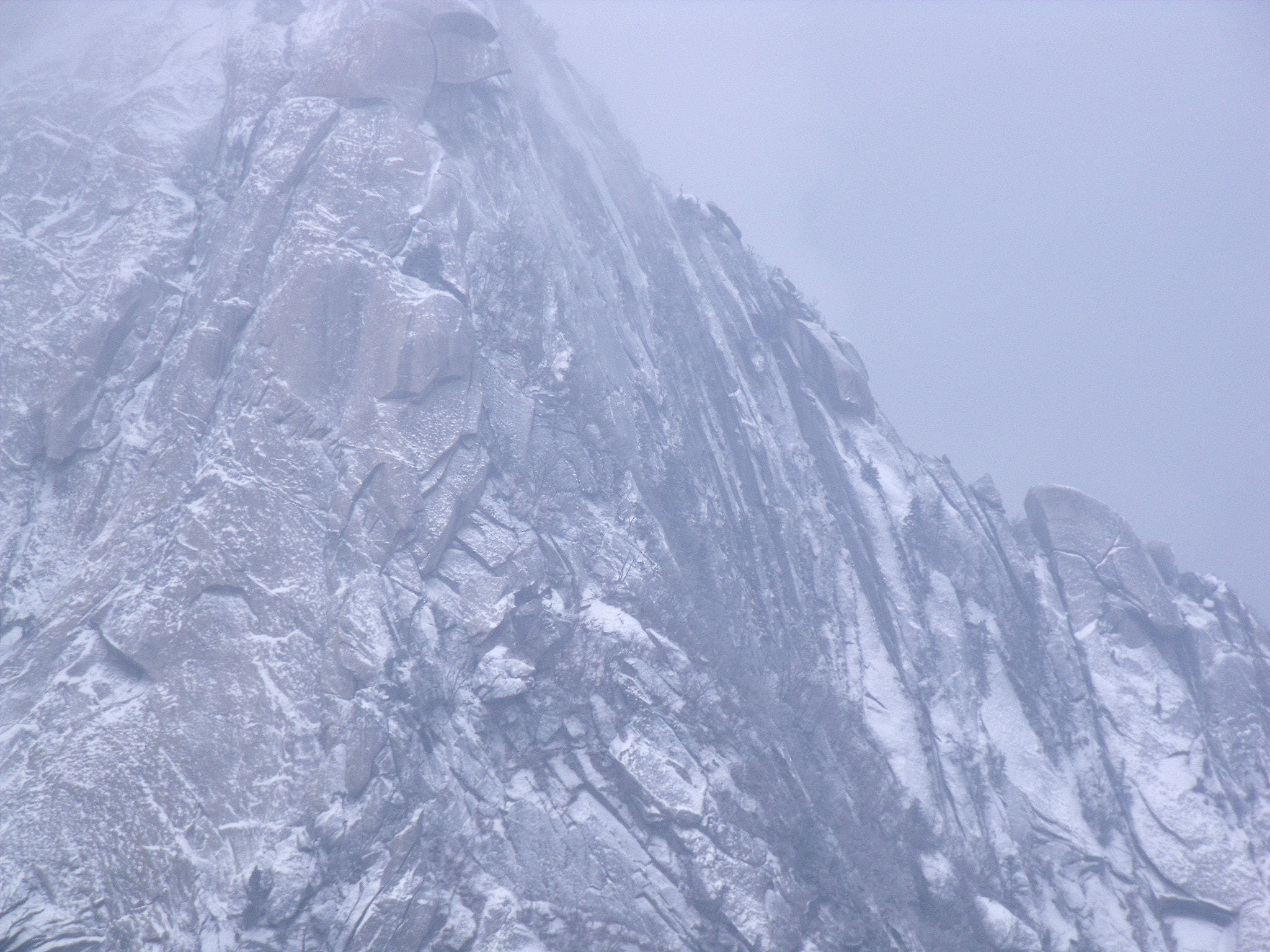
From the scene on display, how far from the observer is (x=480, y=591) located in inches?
931

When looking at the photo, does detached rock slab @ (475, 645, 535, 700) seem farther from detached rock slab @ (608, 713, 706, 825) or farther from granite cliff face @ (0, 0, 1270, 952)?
detached rock slab @ (608, 713, 706, 825)

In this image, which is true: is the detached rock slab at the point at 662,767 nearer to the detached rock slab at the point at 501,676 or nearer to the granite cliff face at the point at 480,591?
the granite cliff face at the point at 480,591

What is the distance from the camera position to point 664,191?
40156 mm

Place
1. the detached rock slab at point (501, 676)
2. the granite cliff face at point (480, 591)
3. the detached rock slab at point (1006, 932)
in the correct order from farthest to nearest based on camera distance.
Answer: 1. the detached rock slab at point (1006, 932)
2. the detached rock slab at point (501, 676)
3. the granite cliff face at point (480, 591)

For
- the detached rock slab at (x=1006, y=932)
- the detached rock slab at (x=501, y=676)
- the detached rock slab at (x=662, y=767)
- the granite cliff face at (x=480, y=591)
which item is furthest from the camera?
the detached rock slab at (x=1006, y=932)

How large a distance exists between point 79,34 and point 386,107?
14774 mm

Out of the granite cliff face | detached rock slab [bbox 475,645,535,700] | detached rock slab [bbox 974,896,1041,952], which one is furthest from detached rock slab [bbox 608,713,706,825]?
detached rock slab [bbox 974,896,1041,952]

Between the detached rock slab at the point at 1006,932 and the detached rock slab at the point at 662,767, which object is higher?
the detached rock slab at the point at 1006,932

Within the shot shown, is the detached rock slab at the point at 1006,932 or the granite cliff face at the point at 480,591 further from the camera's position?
the detached rock slab at the point at 1006,932

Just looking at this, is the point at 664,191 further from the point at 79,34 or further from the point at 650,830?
the point at 650,830

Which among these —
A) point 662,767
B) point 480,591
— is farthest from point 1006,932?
Answer: point 480,591

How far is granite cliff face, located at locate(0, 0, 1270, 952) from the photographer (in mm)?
19906


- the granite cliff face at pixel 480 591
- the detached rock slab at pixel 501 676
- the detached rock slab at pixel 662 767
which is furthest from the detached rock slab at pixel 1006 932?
the detached rock slab at pixel 501 676

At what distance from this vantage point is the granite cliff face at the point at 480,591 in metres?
19.9
